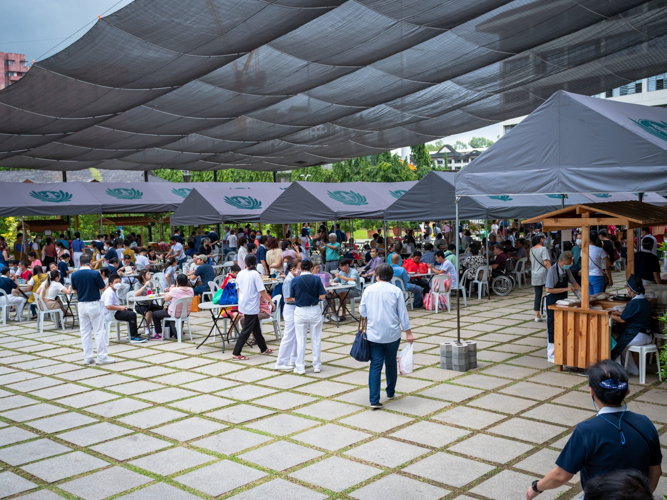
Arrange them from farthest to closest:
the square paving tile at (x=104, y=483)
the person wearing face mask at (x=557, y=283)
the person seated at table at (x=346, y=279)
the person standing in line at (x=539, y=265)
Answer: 1. the person seated at table at (x=346, y=279)
2. the person standing in line at (x=539, y=265)
3. the person wearing face mask at (x=557, y=283)
4. the square paving tile at (x=104, y=483)

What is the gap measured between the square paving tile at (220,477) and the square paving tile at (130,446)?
0.74 m

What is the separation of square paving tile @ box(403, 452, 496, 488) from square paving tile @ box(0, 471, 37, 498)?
9.59ft

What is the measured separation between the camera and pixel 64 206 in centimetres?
1930

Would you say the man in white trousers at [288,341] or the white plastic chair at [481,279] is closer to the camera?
the man in white trousers at [288,341]

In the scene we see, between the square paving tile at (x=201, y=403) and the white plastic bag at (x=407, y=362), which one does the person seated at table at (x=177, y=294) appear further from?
the white plastic bag at (x=407, y=362)

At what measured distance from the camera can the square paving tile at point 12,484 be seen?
4527 mm

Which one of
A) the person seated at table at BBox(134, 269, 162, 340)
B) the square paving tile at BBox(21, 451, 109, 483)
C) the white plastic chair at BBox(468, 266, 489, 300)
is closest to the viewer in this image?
the square paving tile at BBox(21, 451, 109, 483)

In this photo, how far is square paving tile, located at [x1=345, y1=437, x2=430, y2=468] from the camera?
485cm

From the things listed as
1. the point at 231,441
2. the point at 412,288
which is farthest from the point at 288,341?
the point at 412,288

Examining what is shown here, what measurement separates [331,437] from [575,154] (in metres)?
4.03

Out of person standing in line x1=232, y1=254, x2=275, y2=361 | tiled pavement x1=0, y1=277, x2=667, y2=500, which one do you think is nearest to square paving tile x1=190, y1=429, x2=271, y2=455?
tiled pavement x1=0, y1=277, x2=667, y2=500

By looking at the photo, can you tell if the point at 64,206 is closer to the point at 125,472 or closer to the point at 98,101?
the point at 98,101

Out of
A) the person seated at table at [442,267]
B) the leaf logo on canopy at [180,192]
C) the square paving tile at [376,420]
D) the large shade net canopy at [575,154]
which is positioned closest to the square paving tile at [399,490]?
the square paving tile at [376,420]

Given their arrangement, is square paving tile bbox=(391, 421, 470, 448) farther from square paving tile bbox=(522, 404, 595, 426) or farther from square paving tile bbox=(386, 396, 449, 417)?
square paving tile bbox=(522, 404, 595, 426)
